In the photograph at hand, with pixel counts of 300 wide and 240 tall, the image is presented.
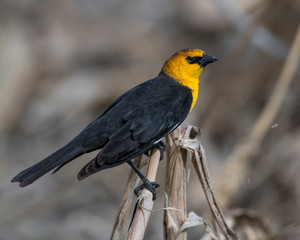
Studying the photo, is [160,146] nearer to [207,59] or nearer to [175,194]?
[175,194]

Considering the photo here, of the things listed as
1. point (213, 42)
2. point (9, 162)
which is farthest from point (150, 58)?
point (9, 162)

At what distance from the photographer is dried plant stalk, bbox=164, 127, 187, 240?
7.23 ft

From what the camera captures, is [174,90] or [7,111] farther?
[7,111]

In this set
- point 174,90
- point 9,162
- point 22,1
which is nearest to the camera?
point 174,90

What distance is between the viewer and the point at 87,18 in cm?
658

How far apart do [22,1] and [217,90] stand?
340cm

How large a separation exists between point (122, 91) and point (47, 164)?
3.18 meters

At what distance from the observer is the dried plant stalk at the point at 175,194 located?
7.23ft

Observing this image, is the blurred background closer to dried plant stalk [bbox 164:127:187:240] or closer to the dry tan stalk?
dried plant stalk [bbox 164:127:187:240]

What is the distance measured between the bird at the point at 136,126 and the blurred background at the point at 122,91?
0.96m

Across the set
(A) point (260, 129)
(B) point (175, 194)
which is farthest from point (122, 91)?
(B) point (175, 194)

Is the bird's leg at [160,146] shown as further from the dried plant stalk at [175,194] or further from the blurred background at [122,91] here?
the blurred background at [122,91]

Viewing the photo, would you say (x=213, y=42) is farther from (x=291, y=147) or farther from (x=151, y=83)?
(x=151, y=83)

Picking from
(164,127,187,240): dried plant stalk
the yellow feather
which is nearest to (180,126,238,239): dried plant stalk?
(164,127,187,240): dried plant stalk
